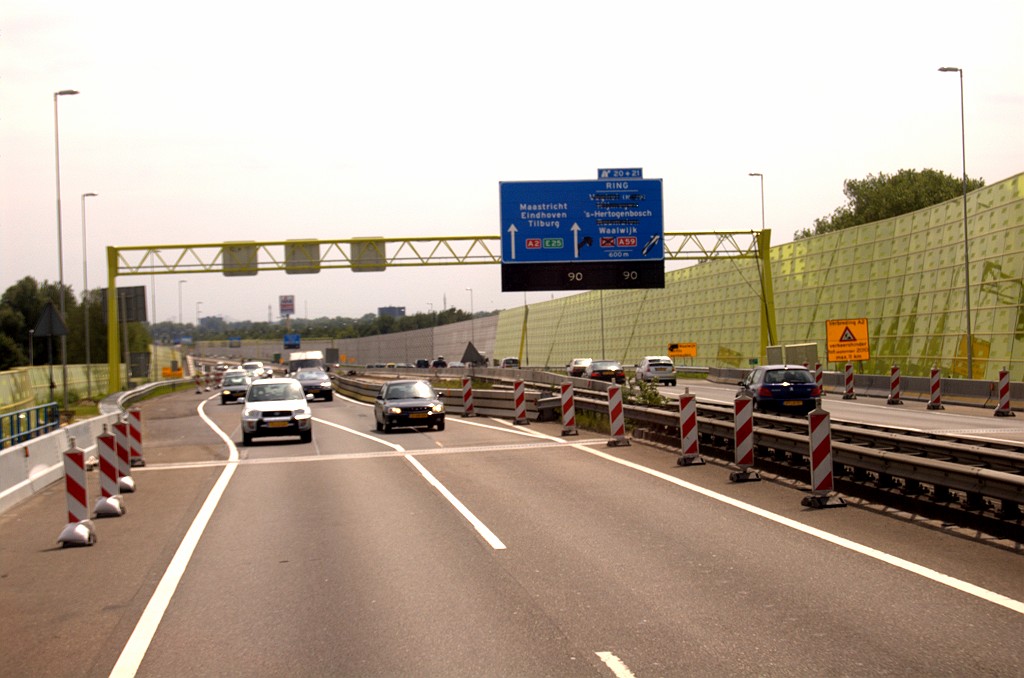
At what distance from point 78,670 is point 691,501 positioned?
8.71 m

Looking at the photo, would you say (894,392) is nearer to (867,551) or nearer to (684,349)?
(867,551)

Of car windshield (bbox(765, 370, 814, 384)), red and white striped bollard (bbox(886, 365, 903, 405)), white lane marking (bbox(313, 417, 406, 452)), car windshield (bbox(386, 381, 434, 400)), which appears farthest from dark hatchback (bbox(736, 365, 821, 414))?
red and white striped bollard (bbox(886, 365, 903, 405))

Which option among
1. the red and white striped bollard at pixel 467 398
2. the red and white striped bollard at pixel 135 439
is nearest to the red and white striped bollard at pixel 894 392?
the red and white striped bollard at pixel 467 398

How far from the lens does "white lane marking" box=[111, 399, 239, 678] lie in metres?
7.12

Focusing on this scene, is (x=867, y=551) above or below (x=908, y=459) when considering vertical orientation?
below

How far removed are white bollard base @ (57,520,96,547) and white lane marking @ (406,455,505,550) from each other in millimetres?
4332

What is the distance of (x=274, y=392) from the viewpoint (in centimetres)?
2942

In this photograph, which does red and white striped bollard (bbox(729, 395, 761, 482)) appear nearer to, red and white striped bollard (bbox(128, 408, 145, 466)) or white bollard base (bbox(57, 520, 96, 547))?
white bollard base (bbox(57, 520, 96, 547))

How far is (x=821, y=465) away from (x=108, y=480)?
9.58 m

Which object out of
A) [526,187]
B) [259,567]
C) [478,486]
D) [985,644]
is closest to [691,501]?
[478,486]

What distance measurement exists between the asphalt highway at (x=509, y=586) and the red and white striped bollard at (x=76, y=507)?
0.21 meters

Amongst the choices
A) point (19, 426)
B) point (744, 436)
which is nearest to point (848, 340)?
point (744, 436)

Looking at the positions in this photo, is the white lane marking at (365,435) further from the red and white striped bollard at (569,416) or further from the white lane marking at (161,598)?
the white lane marking at (161,598)

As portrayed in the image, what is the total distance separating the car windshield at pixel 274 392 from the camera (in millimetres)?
28953
